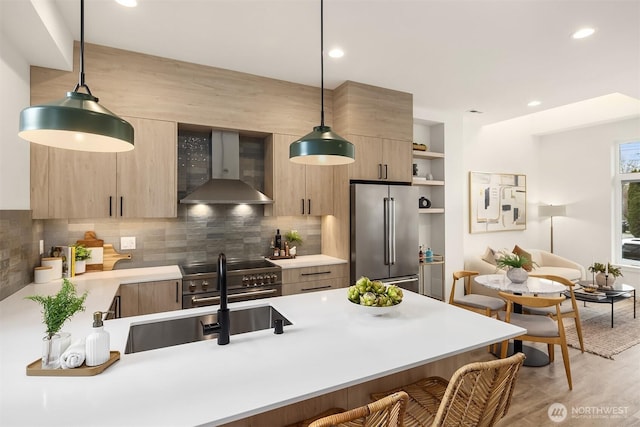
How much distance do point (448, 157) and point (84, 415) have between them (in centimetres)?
501

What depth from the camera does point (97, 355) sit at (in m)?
1.24

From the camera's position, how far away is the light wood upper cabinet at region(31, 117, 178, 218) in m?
2.72

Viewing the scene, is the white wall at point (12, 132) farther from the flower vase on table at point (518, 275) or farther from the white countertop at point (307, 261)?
the flower vase on table at point (518, 275)

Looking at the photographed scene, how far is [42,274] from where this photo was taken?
2639mm

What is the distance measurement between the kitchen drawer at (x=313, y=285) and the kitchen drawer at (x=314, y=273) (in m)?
0.03

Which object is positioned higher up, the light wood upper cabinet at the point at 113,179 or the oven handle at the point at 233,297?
the light wood upper cabinet at the point at 113,179

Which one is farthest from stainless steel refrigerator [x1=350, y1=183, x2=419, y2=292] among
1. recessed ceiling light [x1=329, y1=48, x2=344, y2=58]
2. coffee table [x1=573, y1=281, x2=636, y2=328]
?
coffee table [x1=573, y1=281, x2=636, y2=328]

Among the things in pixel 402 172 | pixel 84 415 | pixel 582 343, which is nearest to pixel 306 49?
pixel 402 172

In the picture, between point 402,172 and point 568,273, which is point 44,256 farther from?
point 568,273

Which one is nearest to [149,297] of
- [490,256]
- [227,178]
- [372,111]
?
[227,178]

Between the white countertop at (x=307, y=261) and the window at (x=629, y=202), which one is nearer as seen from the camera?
the white countertop at (x=307, y=261)

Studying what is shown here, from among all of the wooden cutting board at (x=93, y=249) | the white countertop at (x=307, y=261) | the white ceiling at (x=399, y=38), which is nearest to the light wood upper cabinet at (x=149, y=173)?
the wooden cutting board at (x=93, y=249)

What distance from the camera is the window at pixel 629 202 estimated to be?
214 inches

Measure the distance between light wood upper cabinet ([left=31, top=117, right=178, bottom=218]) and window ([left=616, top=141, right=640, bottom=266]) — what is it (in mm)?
6844
